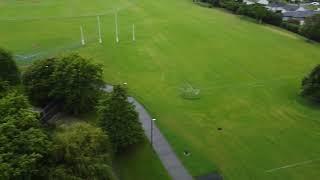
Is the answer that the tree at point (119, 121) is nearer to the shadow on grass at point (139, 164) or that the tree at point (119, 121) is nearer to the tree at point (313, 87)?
the shadow on grass at point (139, 164)

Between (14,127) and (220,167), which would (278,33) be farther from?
(14,127)

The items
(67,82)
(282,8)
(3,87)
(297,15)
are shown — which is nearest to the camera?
(3,87)

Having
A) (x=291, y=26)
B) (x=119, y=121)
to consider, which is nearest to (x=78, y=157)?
(x=119, y=121)

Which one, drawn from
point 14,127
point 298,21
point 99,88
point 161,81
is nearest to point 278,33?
point 298,21

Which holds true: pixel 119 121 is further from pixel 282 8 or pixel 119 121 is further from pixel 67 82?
pixel 282 8

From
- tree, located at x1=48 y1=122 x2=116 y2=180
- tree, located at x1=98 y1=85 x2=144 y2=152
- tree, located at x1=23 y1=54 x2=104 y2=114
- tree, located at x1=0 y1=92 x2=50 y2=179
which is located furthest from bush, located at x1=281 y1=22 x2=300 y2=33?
tree, located at x1=0 y1=92 x2=50 y2=179

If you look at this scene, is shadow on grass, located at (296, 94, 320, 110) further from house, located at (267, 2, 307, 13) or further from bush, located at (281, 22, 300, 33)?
house, located at (267, 2, 307, 13)
